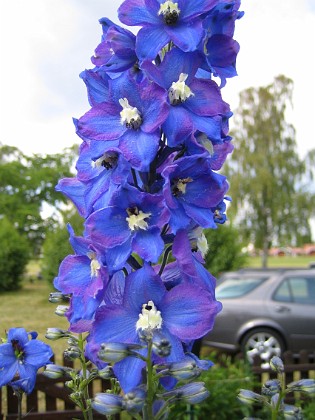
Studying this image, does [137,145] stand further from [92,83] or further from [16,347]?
[16,347]

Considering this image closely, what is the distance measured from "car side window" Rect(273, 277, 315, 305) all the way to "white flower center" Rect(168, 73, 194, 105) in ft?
21.4

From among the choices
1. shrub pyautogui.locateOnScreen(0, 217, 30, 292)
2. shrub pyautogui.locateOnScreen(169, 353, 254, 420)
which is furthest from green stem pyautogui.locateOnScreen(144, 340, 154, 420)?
shrub pyautogui.locateOnScreen(0, 217, 30, 292)

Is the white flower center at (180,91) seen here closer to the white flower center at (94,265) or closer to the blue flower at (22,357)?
the white flower center at (94,265)

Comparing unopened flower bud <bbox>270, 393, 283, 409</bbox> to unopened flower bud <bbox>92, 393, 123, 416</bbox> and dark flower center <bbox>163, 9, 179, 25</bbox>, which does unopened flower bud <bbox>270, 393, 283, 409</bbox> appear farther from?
dark flower center <bbox>163, 9, 179, 25</bbox>

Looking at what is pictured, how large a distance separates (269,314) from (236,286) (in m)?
0.63

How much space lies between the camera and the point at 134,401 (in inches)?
40.6

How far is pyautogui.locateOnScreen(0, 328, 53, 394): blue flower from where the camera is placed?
4.91 ft

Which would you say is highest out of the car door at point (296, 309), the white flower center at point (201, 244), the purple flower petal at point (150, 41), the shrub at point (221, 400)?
the purple flower petal at point (150, 41)

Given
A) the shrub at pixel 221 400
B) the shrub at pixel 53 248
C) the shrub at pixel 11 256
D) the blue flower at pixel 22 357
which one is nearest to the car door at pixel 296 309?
the shrub at pixel 221 400

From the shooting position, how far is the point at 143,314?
1171 mm

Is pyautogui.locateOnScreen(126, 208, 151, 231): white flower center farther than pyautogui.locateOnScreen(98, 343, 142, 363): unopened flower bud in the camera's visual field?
Yes

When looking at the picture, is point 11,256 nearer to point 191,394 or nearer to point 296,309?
point 296,309

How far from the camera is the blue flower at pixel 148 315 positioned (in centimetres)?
118

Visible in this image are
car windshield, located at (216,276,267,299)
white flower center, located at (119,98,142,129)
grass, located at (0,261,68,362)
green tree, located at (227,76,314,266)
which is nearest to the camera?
white flower center, located at (119,98,142,129)
